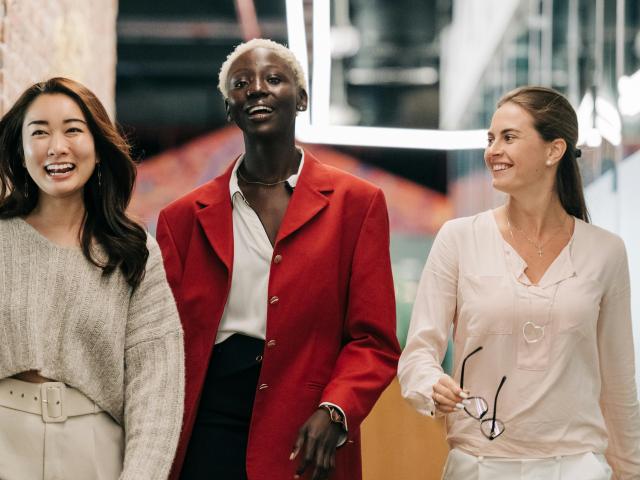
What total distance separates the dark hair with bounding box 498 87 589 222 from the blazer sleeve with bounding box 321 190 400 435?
1.59 feet

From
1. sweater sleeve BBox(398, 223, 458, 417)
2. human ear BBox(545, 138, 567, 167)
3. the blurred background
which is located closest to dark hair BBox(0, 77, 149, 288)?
sweater sleeve BBox(398, 223, 458, 417)

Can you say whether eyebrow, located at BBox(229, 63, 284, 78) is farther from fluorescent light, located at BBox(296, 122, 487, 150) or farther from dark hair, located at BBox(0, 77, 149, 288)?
fluorescent light, located at BBox(296, 122, 487, 150)

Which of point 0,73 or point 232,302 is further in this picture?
point 0,73

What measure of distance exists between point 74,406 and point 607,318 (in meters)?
1.42

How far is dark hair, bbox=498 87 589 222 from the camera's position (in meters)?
2.77

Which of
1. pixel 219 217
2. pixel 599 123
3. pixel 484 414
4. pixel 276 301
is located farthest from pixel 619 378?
pixel 599 123

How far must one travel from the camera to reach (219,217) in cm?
276

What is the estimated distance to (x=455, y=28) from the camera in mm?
7098

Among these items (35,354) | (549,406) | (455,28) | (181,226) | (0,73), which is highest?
(455,28)

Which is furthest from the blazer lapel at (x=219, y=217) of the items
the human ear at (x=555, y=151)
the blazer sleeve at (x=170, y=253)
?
Result: the human ear at (x=555, y=151)

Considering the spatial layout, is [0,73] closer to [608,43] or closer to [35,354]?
[35,354]

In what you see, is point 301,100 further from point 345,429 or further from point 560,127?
point 345,429

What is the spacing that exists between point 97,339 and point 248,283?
49cm

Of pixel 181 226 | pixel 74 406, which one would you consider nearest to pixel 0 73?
pixel 181 226
